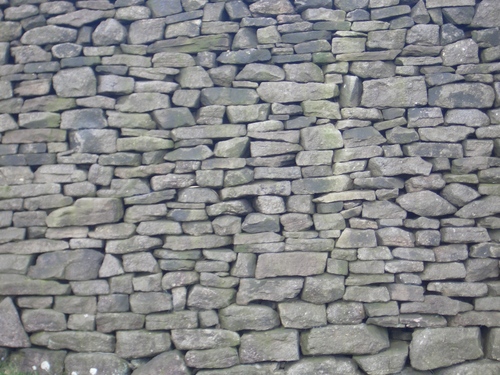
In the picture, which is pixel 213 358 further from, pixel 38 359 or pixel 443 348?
pixel 443 348

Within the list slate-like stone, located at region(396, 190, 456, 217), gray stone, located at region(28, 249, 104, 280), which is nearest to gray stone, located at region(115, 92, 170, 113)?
gray stone, located at region(28, 249, 104, 280)

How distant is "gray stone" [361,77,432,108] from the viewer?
5020 millimetres

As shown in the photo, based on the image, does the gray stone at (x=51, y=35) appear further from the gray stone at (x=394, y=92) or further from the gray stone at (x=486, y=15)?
the gray stone at (x=486, y=15)

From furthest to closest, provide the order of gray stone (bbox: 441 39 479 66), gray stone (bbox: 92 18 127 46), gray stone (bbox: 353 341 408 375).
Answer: gray stone (bbox: 92 18 127 46)
gray stone (bbox: 441 39 479 66)
gray stone (bbox: 353 341 408 375)

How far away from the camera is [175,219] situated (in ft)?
16.4

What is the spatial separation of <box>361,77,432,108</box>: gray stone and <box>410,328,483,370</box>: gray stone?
6.30ft

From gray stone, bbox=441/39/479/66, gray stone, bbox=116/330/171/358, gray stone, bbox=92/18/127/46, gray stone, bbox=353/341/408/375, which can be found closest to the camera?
gray stone, bbox=353/341/408/375

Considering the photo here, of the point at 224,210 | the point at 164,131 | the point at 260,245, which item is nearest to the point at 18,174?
the point at 164,131

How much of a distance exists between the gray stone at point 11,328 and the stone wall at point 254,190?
0.01m

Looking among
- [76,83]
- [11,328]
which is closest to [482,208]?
[76,83]

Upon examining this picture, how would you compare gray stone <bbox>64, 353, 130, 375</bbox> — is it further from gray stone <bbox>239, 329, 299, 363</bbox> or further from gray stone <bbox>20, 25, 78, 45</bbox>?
gray stone <bbox>20, 25, 78, 45</bbox>

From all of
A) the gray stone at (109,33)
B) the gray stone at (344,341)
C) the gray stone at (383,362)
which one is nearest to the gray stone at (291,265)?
the gray stone at (344,341)

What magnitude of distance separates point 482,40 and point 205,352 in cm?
355

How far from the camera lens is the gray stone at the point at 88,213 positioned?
5016mm
